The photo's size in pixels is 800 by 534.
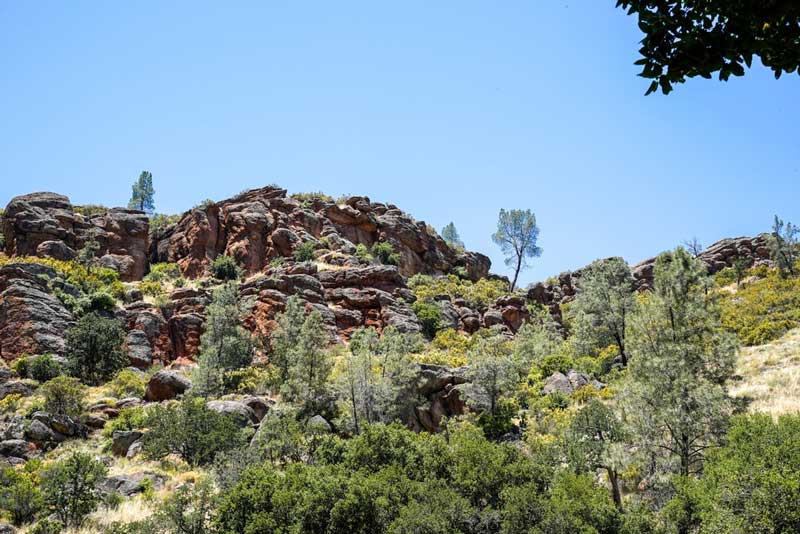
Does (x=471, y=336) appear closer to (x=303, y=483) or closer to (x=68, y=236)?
(x=303, y=483)

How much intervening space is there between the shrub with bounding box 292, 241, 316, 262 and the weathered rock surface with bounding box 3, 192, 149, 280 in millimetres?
16746

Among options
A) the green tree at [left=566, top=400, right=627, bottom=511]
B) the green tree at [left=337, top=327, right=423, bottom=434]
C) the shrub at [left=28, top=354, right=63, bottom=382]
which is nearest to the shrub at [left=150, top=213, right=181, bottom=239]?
the shrub at [left=28, top=354, right=63, bottom=382]

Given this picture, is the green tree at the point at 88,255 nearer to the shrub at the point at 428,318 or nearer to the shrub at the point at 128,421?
the shrub at the point at 128,421

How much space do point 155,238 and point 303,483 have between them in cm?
5513

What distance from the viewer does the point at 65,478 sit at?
16.5 metres

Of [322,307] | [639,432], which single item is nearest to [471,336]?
[322,307]

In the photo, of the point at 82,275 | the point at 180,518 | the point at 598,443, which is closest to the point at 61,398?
the point at 180,518

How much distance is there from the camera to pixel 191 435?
931 inches

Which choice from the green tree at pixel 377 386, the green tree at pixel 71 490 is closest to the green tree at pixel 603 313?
the green tree at pixel 377 386

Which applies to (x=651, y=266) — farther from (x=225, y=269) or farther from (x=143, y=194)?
(x=143, y=194)

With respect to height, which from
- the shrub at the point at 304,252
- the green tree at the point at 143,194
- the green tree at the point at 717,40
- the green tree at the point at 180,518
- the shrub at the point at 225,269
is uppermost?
the green tree at the point at 143,194

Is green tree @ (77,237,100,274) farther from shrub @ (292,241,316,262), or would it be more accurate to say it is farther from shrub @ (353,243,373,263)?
shrub @ (353,243,373,263)

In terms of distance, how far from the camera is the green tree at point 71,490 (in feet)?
53.4

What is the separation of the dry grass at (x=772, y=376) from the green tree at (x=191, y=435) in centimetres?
2090
